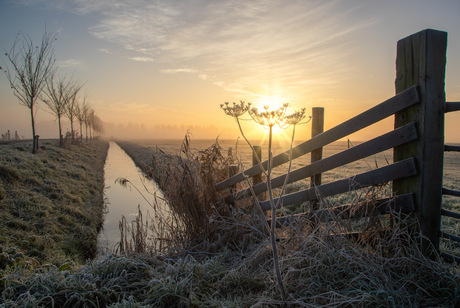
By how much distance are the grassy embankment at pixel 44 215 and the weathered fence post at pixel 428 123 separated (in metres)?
4.64

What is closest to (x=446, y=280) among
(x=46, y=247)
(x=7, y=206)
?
(x=46, y=247)

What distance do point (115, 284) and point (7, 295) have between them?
2.89 ft

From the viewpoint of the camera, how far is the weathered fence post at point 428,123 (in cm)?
253

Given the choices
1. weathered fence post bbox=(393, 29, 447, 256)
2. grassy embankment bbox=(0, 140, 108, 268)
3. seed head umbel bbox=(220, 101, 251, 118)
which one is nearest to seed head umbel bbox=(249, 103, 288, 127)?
seed head umbel bbox=(220, 101, 251, 118)

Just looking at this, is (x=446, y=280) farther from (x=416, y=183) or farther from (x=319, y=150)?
(x=319, y=150)

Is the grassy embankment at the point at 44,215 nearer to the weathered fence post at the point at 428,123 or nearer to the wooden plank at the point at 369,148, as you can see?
the wooden plank at the point at 369,148

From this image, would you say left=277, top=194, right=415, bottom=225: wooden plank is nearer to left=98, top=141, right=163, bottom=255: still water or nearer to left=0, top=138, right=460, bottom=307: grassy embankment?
left=0, top=138, right=460, bottom=307: grassy embankment

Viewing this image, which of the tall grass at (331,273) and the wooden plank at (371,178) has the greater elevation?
the wooden plank at (371,178)

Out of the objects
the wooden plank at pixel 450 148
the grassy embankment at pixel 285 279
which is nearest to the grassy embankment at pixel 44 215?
the grassy embankment at pixel 285 279

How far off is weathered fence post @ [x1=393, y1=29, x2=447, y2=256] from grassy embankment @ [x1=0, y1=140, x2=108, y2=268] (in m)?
4.64

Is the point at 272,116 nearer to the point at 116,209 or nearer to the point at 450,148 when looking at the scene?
the point at 450,148

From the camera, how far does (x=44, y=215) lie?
7.14 m

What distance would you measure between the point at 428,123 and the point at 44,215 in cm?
817

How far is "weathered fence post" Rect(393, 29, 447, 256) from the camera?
2531mm
